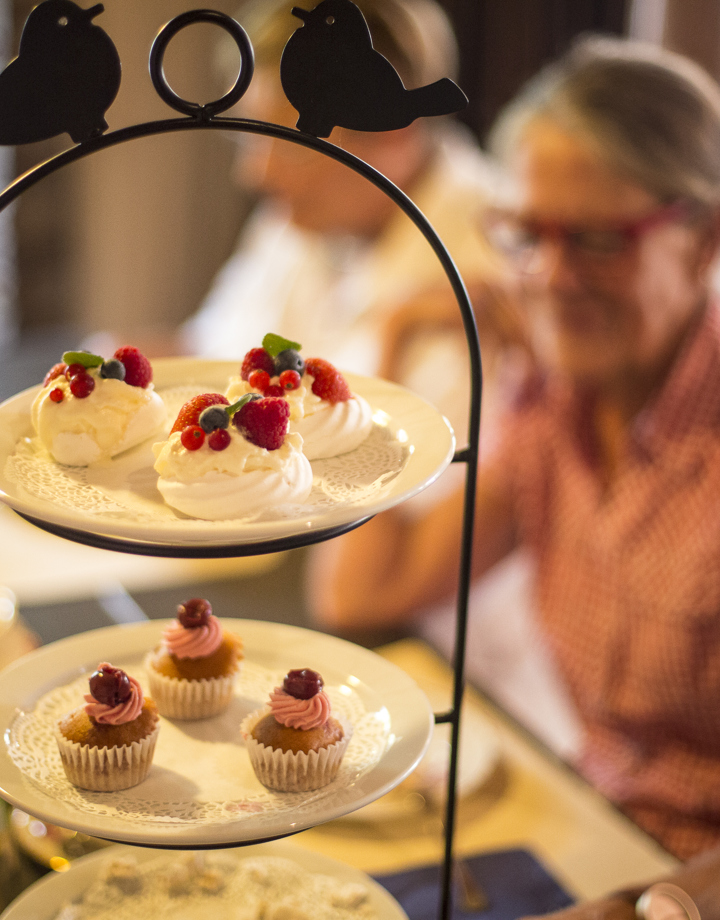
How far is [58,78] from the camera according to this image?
0.62 metres

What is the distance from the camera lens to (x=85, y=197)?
187 inches

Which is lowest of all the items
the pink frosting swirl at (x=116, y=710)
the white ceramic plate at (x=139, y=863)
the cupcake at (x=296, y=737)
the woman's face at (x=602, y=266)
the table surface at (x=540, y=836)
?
the table surface at (x=540, y=836)

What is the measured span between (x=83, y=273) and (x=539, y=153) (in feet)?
12.6

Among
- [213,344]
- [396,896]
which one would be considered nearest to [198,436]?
[396,896]

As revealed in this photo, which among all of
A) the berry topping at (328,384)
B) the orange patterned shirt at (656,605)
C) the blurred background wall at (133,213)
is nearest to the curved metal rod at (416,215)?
the berry topping at (328,384)

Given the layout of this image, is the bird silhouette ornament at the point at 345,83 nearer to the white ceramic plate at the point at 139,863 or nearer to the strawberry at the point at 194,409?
the strawberry at the point at 194,409

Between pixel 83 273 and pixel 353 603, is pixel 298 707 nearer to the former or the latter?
pixel 353 603

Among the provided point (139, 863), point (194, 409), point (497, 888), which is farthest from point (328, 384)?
point (497, 888)

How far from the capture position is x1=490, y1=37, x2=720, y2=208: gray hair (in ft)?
4.84

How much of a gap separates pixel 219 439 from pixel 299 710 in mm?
237

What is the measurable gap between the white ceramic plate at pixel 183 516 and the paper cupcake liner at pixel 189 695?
20 cm

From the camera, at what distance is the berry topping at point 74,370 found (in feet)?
2.35

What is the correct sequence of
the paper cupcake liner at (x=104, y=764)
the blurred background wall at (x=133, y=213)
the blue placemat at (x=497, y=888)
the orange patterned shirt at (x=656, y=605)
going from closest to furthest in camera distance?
the paper cupcake liner at (x=104, y=764), the blue placemat at (x=497, y=888), the orange patterned shirt at (x=656, y=605), the blurred background wall at (x=133, y=213)

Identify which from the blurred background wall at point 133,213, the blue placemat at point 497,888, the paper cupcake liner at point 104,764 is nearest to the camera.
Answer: the paper cupcake liner at point 104,764
